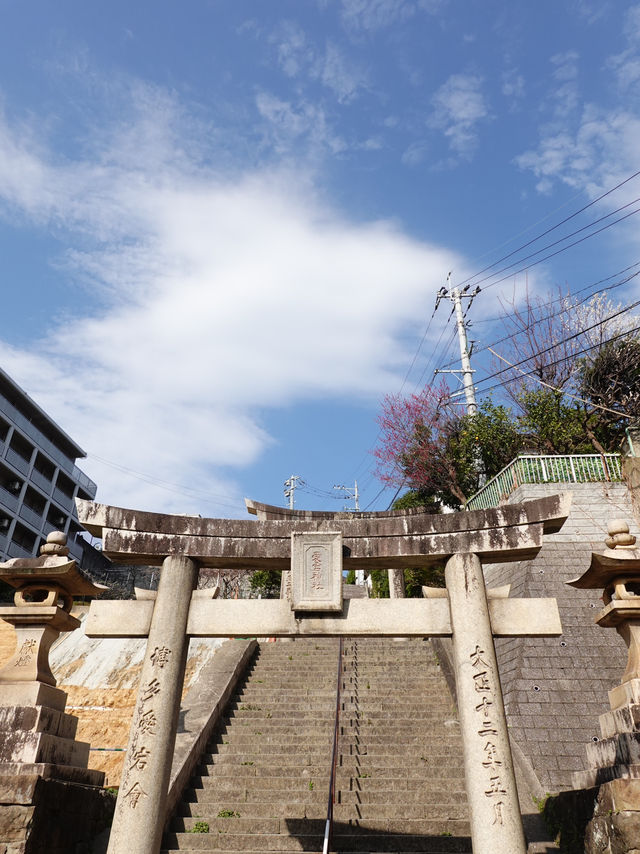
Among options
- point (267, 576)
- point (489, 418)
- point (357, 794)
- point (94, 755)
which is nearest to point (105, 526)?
point (357, 794)

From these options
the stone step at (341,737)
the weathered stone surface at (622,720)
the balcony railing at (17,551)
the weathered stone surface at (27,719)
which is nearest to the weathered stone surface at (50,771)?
the weathered stone surface at (27,719)

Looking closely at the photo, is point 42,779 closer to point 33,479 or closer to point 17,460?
point 17,460

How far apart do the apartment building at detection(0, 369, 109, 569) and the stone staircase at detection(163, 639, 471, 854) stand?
26719 millimetres

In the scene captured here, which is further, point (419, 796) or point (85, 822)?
point (419, 796)

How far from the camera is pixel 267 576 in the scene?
2977 cm

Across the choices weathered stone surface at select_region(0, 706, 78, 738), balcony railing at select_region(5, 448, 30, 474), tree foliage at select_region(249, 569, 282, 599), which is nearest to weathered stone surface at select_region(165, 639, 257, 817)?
weathered stone surface at select_region(0, 706, 78, 738)

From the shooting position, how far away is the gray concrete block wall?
10.6 m

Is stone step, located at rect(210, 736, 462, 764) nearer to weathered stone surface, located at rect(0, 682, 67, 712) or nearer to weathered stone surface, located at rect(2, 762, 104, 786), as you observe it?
weathered stone surface, located at rect(2, 762, 104, 786)

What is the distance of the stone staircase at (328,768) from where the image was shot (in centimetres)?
784

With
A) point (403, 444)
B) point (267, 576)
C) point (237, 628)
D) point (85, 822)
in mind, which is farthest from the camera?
point (267, 576)

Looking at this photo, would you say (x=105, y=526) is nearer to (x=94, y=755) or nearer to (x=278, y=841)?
(x=278, y=841)

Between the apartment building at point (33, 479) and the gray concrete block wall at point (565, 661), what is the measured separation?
29714mm

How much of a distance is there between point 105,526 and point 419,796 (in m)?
6.12

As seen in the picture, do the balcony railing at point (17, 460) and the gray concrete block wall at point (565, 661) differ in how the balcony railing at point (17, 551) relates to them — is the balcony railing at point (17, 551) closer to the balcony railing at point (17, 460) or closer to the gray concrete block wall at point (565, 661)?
the balcony railing at point (17, 460)
